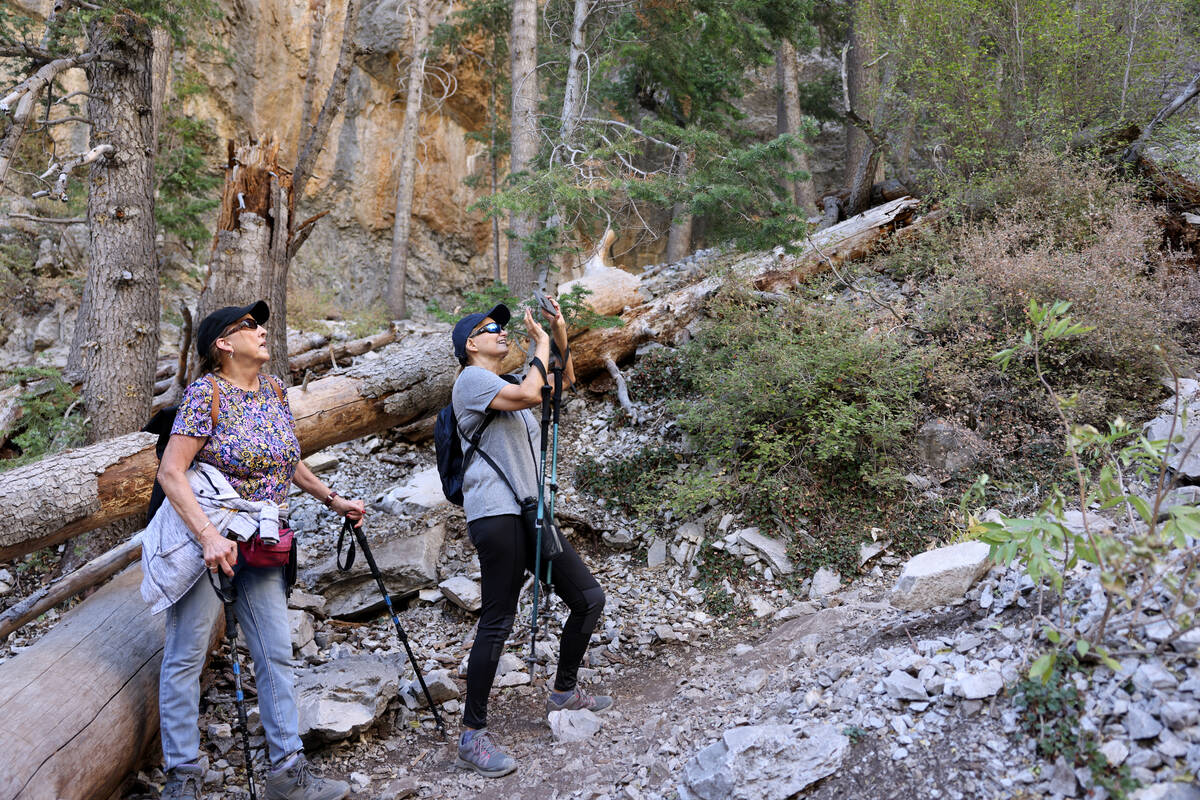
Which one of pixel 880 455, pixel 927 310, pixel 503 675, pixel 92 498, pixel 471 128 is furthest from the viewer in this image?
pixel 471 128

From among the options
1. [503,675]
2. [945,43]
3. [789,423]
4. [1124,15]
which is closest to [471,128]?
[945,43]

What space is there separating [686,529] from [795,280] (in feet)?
12.1

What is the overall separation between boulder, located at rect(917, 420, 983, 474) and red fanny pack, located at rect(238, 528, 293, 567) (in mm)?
4563

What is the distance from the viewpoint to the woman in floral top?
310 centimetres

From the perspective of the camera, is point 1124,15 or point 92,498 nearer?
point 92,498

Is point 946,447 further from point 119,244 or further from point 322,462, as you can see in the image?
point 119,244

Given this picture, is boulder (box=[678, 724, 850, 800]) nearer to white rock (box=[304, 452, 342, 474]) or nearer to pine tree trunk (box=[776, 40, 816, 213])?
white rock (box=[304, 452, 342, 474])

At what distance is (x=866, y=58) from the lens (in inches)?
476

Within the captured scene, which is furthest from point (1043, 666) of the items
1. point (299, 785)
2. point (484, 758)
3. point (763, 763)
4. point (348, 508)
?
point (348, 508)

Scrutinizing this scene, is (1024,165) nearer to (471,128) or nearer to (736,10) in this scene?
(736,10)

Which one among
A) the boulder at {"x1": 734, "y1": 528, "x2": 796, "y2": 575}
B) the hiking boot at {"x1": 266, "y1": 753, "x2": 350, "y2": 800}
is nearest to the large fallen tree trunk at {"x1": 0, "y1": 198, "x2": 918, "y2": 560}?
the hiking boot at {"x1": 266, "y1": 753, "x2": 350, "y2": 800}

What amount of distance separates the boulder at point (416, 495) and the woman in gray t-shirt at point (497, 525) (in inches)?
116

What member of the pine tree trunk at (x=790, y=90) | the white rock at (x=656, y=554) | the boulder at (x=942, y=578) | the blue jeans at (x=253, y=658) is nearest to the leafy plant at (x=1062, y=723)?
the boulder at (x=942, y=578)

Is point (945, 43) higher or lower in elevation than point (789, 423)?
higher
